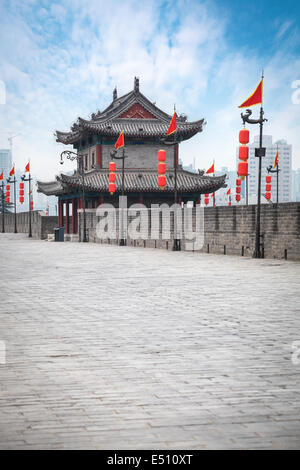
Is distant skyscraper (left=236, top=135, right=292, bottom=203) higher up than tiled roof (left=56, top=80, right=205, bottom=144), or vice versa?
distant skyscraper (left=236, top=135, right=292, bottom=203)

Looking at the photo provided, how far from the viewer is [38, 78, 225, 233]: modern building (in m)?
38.8

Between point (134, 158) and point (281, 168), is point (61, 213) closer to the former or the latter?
point (134, 158)

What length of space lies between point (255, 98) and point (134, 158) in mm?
23981

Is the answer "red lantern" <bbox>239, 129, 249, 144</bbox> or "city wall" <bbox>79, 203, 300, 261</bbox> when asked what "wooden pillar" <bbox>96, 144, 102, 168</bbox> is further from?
"red lantern" <bbox>239, 129, 249, 144</bbox>

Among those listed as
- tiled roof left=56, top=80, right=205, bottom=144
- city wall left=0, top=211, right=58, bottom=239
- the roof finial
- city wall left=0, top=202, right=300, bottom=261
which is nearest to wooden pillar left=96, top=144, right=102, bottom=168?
tiled roof left=56, top=80, right=205, bottom=144

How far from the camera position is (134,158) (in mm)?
41031

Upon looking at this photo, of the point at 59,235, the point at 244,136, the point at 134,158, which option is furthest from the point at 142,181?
the point at 244,136

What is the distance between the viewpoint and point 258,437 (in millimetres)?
2918

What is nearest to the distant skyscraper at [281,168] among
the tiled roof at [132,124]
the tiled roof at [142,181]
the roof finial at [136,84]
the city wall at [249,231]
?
the tiled roof at [132,124]

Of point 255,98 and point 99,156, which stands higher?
point 99,156

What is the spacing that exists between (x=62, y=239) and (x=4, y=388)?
108ft

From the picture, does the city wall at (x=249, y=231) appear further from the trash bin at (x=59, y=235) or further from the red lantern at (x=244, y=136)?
the trash bin at (x=59, y=235)

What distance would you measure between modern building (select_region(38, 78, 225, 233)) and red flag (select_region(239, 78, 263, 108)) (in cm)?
2079
